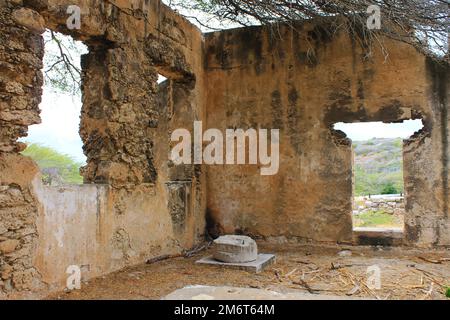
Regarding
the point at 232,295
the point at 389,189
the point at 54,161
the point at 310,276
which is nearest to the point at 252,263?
the point at 310,276

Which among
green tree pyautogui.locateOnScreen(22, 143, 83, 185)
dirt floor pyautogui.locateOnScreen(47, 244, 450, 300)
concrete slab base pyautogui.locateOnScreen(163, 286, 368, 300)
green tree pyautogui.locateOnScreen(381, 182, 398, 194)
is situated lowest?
dirt floor pyautogui.locateOnScreen(47, 244, 450, 300)

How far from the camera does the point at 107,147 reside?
494 cm

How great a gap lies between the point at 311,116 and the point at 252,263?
2.68m

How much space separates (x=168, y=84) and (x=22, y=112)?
11.6ft

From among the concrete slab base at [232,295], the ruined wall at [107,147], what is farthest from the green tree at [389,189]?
the concrete slab base at [232,295]

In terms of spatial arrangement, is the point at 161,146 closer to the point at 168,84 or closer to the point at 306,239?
the point at 168,84

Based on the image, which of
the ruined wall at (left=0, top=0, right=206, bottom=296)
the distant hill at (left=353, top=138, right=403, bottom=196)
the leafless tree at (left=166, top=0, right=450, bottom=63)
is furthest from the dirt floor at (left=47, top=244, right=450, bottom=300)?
the distant hill at (left=353, top=138, right=403, bottom=196)

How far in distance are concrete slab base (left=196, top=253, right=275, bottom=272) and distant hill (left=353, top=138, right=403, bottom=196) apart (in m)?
13.0

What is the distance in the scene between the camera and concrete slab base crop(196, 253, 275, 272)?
5.18 meters

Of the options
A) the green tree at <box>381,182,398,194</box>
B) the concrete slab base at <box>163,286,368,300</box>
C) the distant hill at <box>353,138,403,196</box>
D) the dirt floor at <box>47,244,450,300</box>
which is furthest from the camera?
the distant hill at <box>353,138,403,196</box>

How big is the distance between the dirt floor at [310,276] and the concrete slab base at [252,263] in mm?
69

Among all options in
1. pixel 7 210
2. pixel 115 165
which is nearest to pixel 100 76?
pixel 115 165

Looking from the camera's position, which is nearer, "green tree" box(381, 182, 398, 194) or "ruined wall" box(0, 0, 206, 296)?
"ruined wall" box(0, 0, 206, 296)

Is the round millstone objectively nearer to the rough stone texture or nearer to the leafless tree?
the rough stone texture
